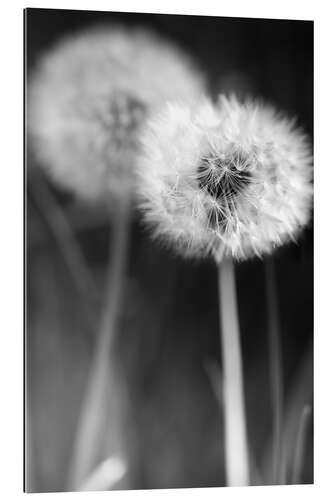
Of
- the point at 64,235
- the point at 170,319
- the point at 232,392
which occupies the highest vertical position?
the point at 64,235

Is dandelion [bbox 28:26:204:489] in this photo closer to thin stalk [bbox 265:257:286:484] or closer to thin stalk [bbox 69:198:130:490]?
thin stalk [bbox 69:198:130:490]

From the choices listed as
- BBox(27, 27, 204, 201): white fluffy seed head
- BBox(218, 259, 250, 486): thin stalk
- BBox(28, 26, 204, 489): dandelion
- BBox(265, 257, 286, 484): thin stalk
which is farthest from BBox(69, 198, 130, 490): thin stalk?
BBox(265, 257, 286, 484): thin stalk

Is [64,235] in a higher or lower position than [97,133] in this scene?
lower

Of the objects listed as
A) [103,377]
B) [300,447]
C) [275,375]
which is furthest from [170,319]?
[300,447]

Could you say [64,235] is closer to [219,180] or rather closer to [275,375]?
[219,180]
